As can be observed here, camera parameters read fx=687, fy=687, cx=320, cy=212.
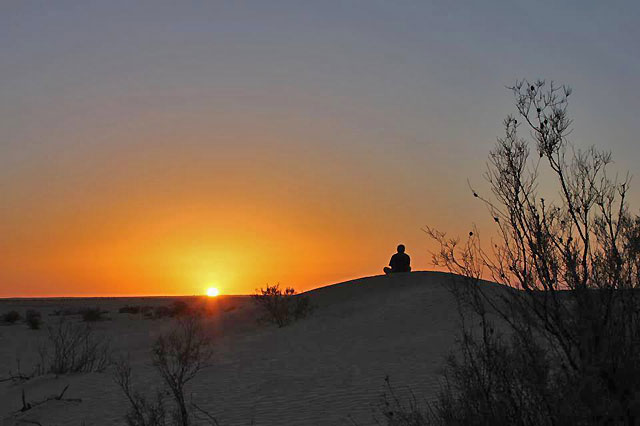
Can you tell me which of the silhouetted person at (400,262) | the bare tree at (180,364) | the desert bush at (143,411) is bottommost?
the desert bush at (143,411)

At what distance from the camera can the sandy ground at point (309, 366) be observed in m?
12.4

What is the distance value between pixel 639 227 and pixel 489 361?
7.29 ft

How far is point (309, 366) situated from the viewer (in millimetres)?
16219

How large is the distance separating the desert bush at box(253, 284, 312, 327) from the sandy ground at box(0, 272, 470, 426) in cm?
57

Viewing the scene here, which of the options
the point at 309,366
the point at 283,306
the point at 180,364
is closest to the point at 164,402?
the point at 180,364

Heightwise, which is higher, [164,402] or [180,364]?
[180,364]

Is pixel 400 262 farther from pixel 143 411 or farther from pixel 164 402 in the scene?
pixel 143 411

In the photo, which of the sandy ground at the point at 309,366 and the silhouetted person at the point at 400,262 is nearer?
the sandy ground at the point at 309,366

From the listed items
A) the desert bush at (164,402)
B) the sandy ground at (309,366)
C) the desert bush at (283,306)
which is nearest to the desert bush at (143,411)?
the desert bush at (164,402)

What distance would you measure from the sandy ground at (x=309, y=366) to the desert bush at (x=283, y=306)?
57 cm

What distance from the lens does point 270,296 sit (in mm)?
27750

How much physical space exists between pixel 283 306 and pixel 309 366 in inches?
428

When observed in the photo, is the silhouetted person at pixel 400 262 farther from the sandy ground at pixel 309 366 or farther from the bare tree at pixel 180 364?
the bare tree at pixel 180 364

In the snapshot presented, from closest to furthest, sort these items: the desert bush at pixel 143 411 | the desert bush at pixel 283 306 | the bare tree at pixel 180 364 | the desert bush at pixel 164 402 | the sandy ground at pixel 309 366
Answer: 1. the desert bush at pixel 143 411
2. the desert bush at pixel 164 402
3. the bare tree at pixel 180 364
4. the sandy ground at pixel 309 366
5. the desert bush at pixel 283 306
